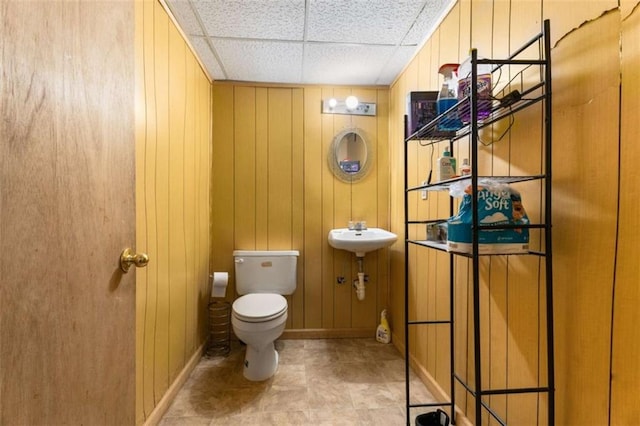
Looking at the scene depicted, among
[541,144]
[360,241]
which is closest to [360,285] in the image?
[360,241]

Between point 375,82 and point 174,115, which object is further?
point 375,82

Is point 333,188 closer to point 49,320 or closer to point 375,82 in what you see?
point 375,82

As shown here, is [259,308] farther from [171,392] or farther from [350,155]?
[350,155]

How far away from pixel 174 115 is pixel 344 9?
44.0 inches

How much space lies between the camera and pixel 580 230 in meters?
0.90

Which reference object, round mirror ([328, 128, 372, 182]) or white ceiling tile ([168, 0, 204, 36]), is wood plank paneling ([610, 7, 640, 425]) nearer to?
white ceiling tile ([168, 0, 204, 36])

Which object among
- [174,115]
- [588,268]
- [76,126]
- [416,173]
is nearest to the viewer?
[76,126]

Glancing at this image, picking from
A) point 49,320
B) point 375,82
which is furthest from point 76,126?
point 375,82

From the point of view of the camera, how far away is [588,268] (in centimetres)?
88

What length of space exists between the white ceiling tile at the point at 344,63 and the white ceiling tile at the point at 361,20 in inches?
3.8

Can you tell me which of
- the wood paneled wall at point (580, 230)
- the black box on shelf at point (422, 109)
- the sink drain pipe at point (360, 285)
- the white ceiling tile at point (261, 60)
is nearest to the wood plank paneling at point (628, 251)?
the wood paneled wall at point (580, 230)

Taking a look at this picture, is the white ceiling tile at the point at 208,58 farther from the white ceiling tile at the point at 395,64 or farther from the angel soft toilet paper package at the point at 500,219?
the angel soft toilet paper package at the point at 500,219

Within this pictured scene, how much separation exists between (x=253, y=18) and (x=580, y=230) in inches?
71.2

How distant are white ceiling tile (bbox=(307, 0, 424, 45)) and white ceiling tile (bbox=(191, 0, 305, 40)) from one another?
0.31ft
